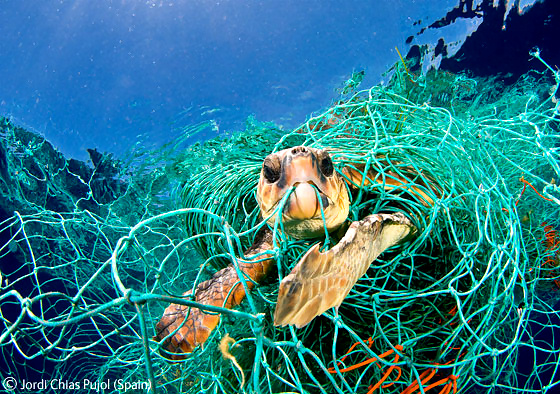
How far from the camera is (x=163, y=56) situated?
7.43 metres

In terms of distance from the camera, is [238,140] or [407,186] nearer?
[407,186]

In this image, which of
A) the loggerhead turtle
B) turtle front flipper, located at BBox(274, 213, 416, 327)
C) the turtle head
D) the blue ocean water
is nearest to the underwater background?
the blue ocean water

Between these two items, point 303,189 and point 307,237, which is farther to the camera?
point 307,237

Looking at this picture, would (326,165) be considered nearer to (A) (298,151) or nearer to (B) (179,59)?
(A) (298,151)

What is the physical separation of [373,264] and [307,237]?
492mm

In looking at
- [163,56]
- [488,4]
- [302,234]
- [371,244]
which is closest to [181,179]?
[302,234]

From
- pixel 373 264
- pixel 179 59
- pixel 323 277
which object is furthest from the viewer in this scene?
pixel 179 59

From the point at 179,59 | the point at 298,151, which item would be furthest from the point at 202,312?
the point at 179,59

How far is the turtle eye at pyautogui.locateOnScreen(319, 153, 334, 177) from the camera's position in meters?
1.37

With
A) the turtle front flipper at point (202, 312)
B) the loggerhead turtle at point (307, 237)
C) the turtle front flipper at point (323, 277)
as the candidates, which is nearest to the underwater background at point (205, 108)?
the turtle front flipper at point (202, 312)

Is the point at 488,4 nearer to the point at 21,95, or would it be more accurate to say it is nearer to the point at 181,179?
the point at 181,179

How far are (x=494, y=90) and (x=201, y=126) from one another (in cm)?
538

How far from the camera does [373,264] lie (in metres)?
1.75

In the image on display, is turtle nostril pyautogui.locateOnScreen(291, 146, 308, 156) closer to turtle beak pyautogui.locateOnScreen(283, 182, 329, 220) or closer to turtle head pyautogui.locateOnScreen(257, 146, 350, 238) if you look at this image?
turtle head pyautogui.locateOnScreen(257, 146, 350, 238)
